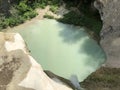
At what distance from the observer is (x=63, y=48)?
23.9 meters

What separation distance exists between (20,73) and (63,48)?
8548 mm

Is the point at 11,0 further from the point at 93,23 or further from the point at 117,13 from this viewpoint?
the point at 117,13

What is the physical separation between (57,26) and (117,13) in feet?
16.8

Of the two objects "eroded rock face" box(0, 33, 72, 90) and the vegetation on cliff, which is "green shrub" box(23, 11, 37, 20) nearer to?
the vegetation on cliff

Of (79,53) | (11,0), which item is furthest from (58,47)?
(11,0)

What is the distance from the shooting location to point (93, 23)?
86.1 feet

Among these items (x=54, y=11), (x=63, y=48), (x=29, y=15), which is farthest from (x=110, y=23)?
(x=29, y=15)

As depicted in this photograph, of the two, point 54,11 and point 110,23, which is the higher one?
point 110,23

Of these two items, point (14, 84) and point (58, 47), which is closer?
point (14, 84)

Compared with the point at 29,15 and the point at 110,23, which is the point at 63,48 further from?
the point at 29,15

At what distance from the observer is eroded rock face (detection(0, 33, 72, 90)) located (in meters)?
15.3

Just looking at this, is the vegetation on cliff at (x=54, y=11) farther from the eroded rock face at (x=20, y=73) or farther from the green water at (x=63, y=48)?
the eroded rock face at (x=20, y=73)

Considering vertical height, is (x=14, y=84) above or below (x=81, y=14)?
above

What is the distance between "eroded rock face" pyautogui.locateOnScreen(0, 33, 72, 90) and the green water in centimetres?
450
